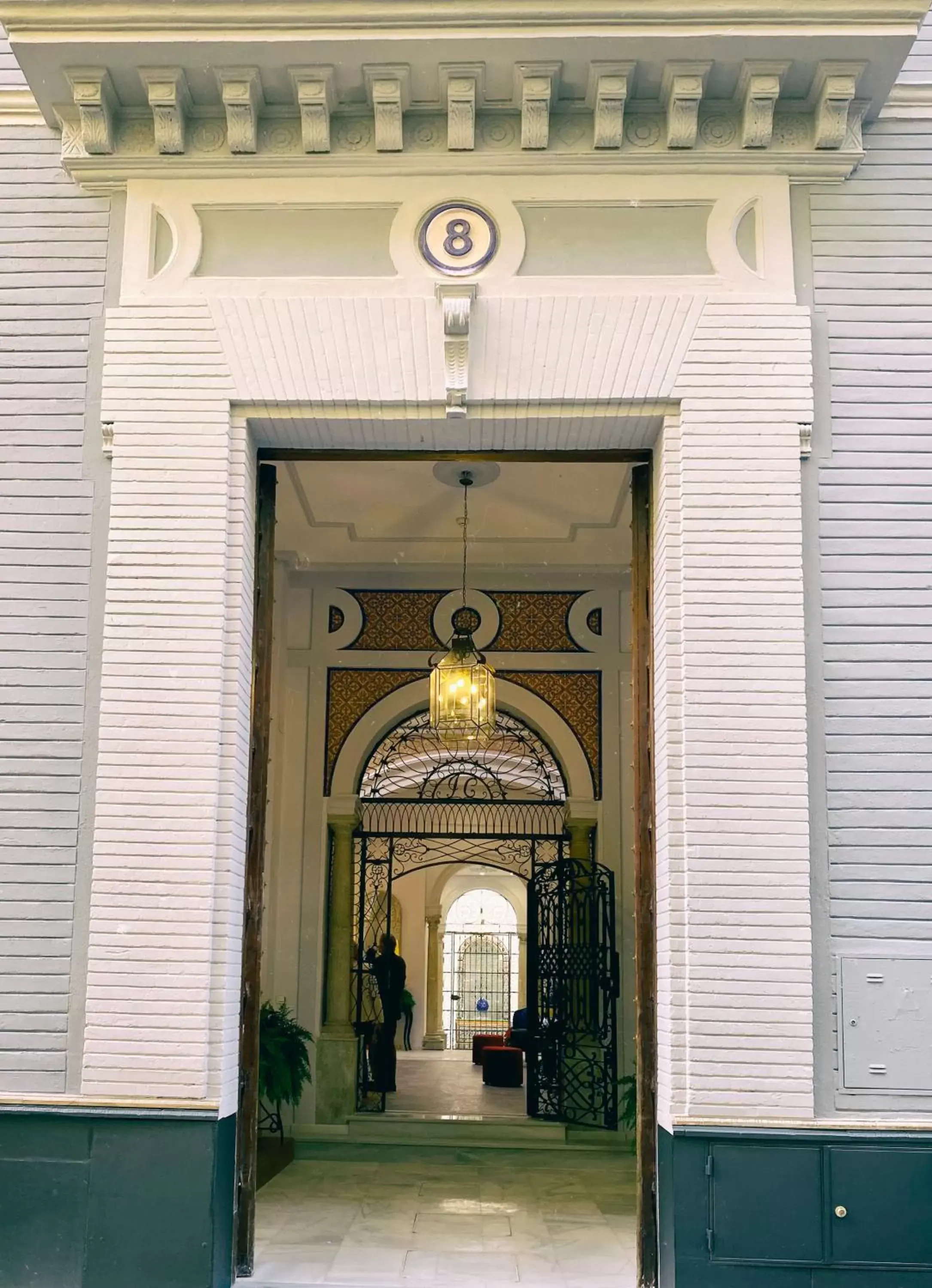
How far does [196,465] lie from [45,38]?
1.46m

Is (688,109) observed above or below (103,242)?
above

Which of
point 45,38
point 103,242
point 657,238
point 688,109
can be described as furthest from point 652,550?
point 45,38

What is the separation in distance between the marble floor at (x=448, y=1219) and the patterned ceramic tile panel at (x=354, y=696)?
267 centimetres

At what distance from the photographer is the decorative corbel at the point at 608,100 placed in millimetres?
4648

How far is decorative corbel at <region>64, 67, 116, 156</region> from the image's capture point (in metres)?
4.72

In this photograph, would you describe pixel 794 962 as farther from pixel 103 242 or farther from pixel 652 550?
pixel 103 242

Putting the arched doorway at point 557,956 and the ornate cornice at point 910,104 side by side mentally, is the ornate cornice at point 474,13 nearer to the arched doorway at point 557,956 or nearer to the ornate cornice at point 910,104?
the ornate cornice at point 910,104

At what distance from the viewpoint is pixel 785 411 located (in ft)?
15.6

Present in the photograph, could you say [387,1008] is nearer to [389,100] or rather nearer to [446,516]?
[446,516]

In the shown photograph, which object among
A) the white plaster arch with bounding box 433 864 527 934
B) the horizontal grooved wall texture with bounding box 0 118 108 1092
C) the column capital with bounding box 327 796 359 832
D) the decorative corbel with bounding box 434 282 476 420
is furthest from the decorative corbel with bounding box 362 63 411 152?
the white plaster arch with bounding box 433 864 527 934

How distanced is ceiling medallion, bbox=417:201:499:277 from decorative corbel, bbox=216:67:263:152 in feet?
2.21

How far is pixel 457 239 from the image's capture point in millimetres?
4883

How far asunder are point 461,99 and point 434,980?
1965cm

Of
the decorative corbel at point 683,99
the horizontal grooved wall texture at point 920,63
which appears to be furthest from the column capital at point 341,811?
the horizontal grooved wall texture at point 920,63
